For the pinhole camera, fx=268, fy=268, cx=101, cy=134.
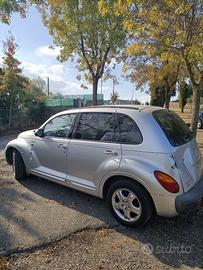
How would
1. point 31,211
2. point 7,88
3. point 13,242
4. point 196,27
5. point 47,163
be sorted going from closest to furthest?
1. point 13,242
2. point 31,211
3. point 47,163
4. point 196,27
5. point 7,88

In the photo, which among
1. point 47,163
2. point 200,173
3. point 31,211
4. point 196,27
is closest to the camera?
point 200,173

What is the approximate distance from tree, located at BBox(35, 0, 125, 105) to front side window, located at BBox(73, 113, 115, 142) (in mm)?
8528

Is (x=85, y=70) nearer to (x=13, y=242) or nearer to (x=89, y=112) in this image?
(x=89, y=112)

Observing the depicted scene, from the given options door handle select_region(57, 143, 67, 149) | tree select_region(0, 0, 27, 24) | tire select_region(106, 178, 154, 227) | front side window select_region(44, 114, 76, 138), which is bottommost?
tire select_region(106, 178, 154, 227)

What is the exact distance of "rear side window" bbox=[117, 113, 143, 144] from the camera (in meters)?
3.73

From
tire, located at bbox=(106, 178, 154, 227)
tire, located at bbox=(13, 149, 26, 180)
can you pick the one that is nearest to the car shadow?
tire, located at bbox=(106, 178, 154, 227)

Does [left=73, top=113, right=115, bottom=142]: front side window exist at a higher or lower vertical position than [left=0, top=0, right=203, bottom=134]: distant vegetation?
lower

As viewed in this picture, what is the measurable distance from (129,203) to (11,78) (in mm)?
12153

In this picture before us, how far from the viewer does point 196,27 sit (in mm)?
6023

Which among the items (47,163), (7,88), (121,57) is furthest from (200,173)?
(7,88)

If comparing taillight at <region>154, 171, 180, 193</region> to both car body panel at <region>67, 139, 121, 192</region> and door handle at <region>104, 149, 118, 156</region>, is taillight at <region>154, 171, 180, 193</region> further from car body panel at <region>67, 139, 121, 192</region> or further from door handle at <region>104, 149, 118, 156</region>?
door handle at <region>104, 149, 118, 156</region>

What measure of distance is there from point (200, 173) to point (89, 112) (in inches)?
78.1

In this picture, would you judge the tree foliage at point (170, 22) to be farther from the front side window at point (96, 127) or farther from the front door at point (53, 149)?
the front door at point (53, 149)

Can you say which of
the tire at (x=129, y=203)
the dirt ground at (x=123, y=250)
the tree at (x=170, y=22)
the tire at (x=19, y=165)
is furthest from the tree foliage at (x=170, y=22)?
the dirt ground at (x=123, y=250)
